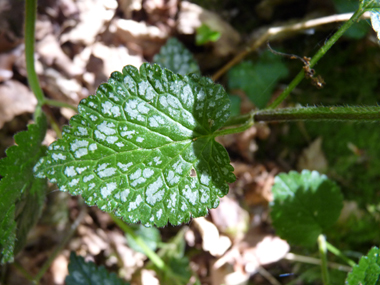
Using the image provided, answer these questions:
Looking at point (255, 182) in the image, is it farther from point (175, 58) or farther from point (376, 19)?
point (376, 19)

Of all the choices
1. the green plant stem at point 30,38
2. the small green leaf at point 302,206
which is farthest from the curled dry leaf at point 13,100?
the small green leaf at point 302,206

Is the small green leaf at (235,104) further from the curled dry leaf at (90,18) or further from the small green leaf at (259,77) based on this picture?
the curled dry leaf at (90,18)

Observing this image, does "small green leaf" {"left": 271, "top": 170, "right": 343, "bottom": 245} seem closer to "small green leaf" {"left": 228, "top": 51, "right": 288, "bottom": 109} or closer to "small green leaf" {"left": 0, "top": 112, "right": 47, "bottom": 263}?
"small green leaf" {"left": 228, "top": 51, "right": 288, "bottom": 109}

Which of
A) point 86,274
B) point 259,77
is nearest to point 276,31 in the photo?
point 259,77

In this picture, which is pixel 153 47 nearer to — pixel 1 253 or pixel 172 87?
pixel 172 87

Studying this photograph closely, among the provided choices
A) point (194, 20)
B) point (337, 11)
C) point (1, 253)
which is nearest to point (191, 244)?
point (1, 253)

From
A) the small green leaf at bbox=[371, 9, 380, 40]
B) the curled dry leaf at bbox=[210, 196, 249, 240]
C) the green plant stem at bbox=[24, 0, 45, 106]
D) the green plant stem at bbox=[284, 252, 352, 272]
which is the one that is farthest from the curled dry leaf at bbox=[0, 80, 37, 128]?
the green plant stem at bbox=[284, 252, 352, 272]

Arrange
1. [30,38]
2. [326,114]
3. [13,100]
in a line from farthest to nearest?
[13,100], [30,38], [326,114]
